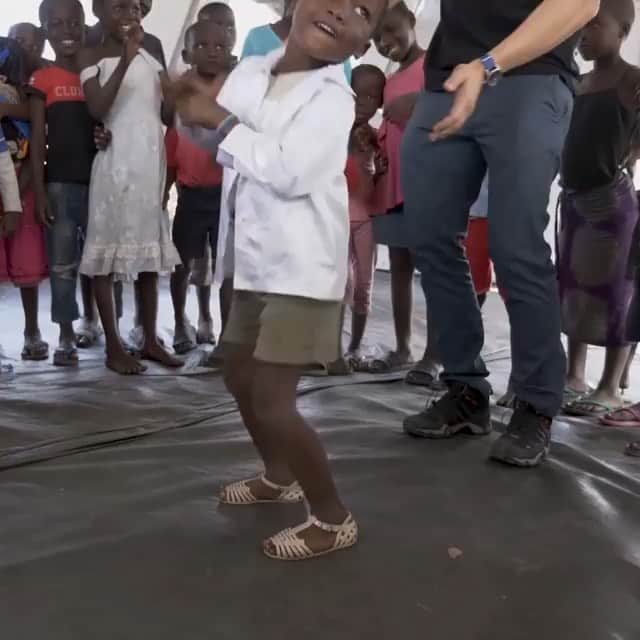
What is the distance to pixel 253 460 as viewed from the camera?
1.58m

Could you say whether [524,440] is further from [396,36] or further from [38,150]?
[38,150]

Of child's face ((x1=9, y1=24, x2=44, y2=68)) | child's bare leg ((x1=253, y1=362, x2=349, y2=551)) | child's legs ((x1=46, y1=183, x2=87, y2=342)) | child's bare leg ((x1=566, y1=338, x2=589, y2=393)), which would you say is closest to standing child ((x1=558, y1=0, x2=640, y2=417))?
child's bare leg ((x1=566, y1=338, x2=589, y2=393))

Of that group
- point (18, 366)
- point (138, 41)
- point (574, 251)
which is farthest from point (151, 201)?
point (574, 251)

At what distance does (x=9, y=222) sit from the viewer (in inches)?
95.1

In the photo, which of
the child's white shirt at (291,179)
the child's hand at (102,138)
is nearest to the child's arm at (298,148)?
the child's white shirt at (291,179)

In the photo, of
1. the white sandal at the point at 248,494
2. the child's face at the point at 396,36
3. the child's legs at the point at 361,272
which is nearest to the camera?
the white sandal at the point at 248,494

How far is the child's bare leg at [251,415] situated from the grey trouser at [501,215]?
57 centimetres

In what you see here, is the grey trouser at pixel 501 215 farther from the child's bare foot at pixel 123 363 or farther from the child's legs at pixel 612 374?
the child's bare foot at pixel 123 363

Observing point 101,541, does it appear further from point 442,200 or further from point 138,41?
point 138,41

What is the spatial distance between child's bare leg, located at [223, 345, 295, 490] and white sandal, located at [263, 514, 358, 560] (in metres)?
0.10

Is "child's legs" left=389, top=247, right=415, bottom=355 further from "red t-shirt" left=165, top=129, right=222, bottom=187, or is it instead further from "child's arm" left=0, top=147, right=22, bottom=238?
"child's arm" left=0, top=147, right=22, bottom=238

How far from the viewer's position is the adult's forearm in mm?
1374

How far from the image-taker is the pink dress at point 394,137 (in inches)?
100

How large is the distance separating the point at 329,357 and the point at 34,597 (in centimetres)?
50
